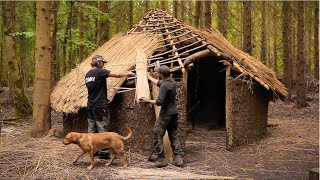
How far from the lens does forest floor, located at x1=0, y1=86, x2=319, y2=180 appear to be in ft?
22.0

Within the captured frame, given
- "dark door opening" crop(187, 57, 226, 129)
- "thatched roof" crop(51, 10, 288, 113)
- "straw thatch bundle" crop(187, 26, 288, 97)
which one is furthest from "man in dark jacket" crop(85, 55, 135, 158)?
"dark door opening" crop(187, 57, 226, 129)

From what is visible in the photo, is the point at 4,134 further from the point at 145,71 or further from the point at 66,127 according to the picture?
the point at 145,71

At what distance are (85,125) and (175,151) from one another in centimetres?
281

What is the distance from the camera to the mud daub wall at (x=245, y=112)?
8.80 meters

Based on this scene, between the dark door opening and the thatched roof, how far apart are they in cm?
187

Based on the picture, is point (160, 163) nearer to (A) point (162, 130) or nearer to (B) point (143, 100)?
(A) point (162, 130)

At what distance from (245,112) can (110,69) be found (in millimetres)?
3224

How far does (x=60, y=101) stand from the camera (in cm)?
937

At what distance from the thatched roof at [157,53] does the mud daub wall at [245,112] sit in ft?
1.09

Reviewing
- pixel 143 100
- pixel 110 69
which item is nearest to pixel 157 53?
pixel 110 69

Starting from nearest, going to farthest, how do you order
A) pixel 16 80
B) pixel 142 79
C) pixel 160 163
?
pixel 160 163, pixel 142 79, pixel 16 80

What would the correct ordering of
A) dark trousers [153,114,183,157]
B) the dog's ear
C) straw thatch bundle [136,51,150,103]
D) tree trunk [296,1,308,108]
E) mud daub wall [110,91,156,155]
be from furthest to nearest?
tree trunk [296,1,308,108], mud daub wall [110,91,156,155], straw thatch bundle [136,51,150,103], dark trousers [153,114,183,157], the dog's ear

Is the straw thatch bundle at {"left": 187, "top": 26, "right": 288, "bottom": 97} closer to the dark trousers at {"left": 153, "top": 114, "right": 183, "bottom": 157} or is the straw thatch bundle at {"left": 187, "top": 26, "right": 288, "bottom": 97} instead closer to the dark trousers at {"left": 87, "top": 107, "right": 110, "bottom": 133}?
the dark trousers at {"left": 153, "top": 114, "right": 183, "bottom": 157}

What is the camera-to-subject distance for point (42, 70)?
935cm
